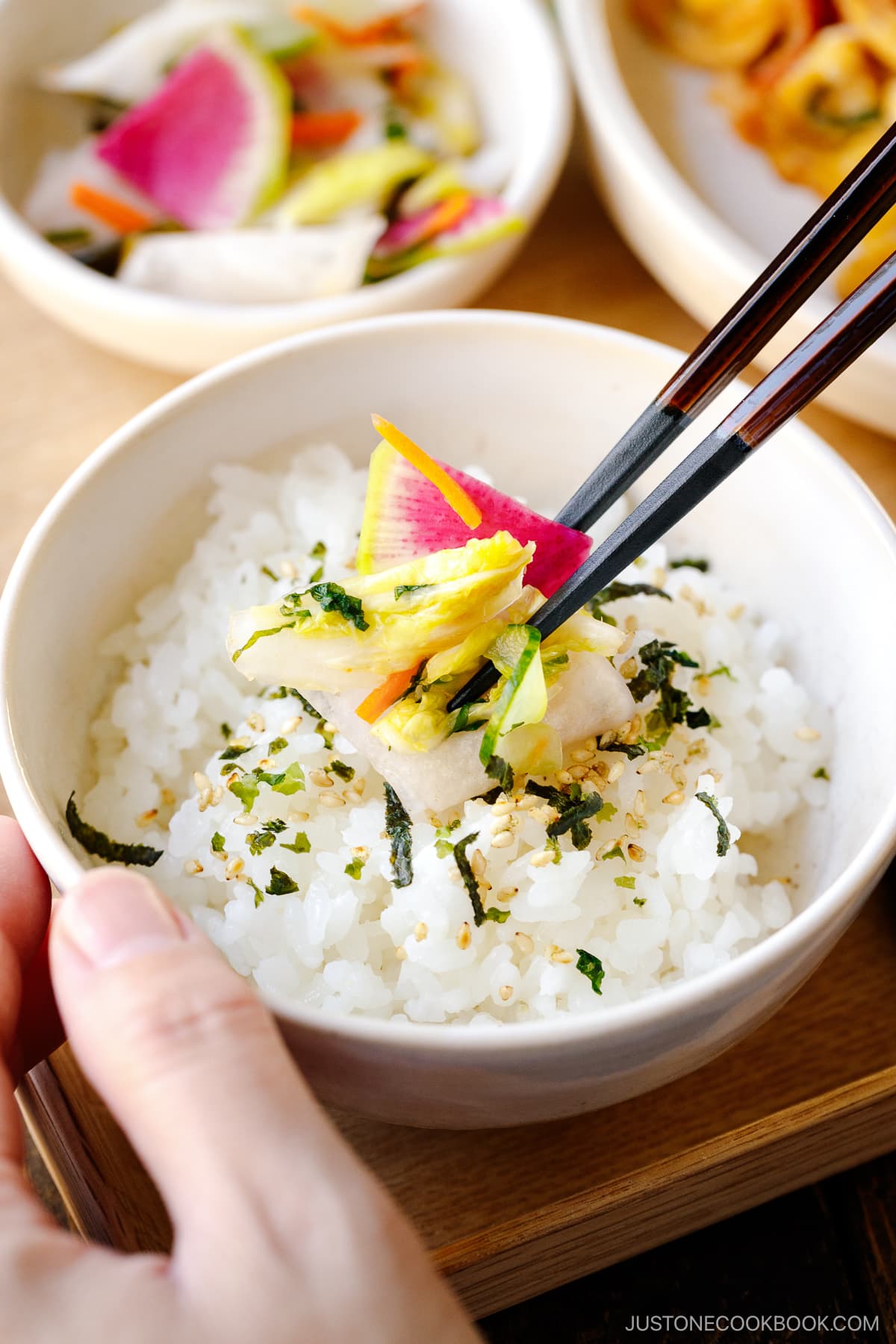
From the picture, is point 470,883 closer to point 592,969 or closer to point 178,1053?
point 592,969

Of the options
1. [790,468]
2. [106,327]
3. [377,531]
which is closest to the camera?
[377,531]

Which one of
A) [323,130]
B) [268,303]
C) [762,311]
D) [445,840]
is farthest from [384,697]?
[323,130]

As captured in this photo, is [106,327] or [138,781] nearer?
[138,781]

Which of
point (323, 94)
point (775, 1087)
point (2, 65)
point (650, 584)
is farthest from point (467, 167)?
point (775, 1087)

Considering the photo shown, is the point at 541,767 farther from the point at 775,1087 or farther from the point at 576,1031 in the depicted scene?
the point at 775,1087

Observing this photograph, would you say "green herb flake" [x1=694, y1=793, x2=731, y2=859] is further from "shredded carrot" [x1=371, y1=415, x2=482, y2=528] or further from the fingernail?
the fingernail
